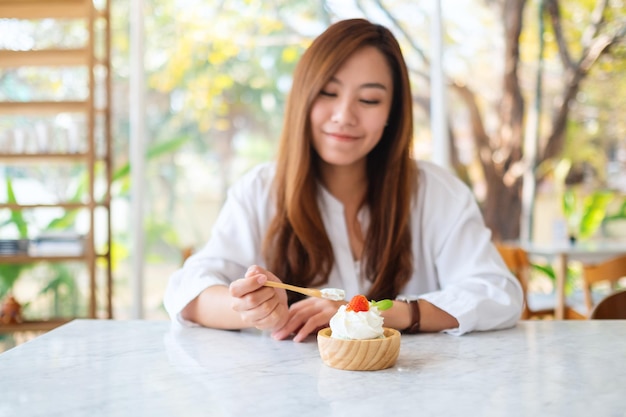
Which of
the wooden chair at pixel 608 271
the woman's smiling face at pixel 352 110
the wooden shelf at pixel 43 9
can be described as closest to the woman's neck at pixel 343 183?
the woman's smiling face at pixel 352 110

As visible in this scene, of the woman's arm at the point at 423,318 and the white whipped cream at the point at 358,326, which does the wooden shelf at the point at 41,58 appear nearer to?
the woman's arm at the point at 423,318

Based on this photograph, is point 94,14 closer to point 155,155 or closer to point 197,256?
point 155,155

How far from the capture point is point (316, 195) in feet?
6.38

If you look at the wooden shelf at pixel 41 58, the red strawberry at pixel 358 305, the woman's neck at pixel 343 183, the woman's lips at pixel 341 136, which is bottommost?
the red strawberry at pixel 358 305

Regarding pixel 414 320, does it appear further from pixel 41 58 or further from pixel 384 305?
pixel 41 58

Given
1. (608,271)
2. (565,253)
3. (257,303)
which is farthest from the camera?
(565,253)

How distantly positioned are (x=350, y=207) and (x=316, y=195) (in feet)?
0.34

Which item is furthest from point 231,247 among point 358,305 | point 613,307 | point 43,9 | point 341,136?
point 43,9

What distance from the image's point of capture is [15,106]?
4199 mm

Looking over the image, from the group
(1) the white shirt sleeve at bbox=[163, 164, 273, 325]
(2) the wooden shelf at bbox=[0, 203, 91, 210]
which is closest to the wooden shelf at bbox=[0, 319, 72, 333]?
(2) the wooden shelf at bbox=[0, 203, 91, 210]

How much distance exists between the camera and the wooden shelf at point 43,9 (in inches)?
166

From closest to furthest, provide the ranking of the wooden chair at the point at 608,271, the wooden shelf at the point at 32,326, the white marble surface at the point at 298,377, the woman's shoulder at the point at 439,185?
the white marble surface at the point at 298,377
the woman's shoulder at the point at 439,185
the wooden chair at the point at 608,271
the wooden shelf at the point at 32,326

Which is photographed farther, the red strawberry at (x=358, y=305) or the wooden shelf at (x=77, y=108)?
the wooden shelf at (x=77, y=108)

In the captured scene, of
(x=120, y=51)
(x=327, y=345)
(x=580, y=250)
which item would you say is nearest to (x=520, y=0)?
(x=580, y=250)
